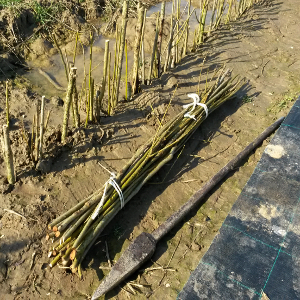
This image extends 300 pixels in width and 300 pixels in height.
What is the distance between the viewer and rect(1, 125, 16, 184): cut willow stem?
8.75ft

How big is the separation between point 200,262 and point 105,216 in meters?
0.94

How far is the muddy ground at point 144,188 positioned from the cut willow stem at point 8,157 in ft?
0.29

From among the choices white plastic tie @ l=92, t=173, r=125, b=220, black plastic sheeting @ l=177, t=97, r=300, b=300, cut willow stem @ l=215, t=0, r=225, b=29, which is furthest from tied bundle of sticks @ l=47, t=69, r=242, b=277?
cut willow stem @ l=215, t=0, r=225, b=29

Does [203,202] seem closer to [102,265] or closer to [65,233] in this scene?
[102,265]

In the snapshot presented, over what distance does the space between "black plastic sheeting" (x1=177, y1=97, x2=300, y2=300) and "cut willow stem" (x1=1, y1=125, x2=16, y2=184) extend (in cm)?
191

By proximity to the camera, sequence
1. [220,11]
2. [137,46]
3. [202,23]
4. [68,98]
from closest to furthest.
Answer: [68,98] < [137,46] < [202,23] < [220,11]

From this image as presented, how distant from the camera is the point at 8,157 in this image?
2811mm

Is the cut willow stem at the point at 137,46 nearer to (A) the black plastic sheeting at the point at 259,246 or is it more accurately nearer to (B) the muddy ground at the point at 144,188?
(B) the muddy ground at the point at 144,188

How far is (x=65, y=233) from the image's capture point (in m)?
2.52

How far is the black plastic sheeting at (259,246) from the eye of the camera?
8.16 feet

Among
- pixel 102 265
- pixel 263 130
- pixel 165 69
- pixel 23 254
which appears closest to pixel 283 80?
pixel 263 130

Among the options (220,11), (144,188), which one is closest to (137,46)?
(144,188)

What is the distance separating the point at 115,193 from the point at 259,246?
1419 millimetres

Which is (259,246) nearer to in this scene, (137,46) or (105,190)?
(105,190)
